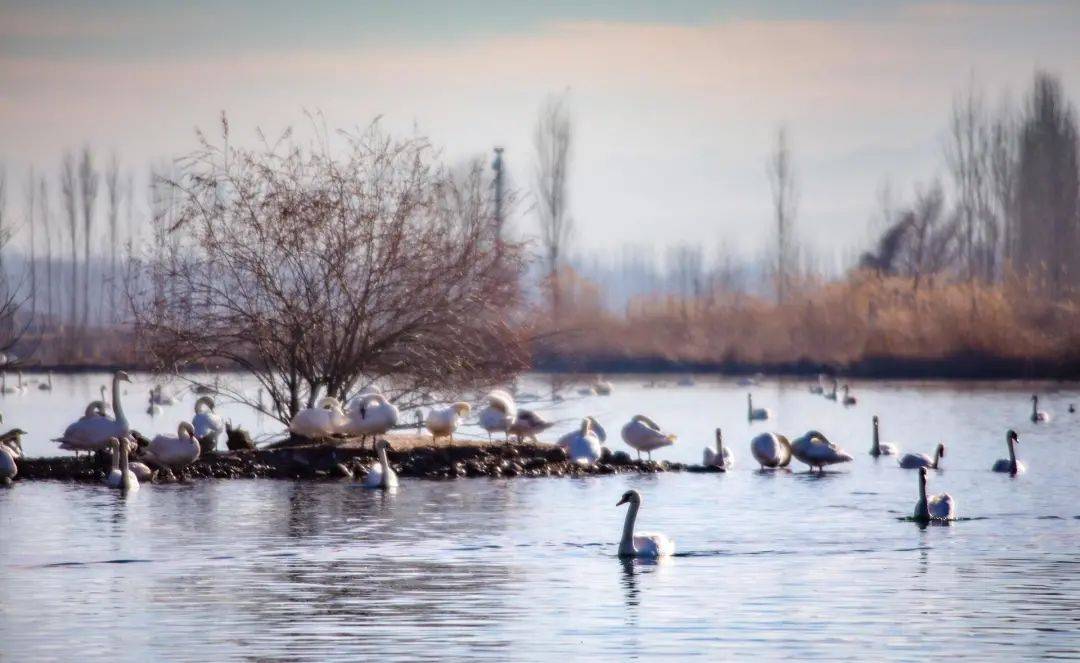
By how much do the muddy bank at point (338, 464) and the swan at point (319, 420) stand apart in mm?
416

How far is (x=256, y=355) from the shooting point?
29.6 m

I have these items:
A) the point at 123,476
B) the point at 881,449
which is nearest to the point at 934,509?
the point at 123,476

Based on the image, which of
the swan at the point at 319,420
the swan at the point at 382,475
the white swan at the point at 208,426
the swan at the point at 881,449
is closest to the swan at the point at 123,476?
the swan at the point at 319,420

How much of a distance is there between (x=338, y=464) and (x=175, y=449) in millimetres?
2482

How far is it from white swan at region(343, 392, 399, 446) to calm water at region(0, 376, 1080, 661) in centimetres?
108

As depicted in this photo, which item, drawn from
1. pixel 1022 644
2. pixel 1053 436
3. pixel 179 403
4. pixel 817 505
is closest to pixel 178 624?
pixel 1022 644

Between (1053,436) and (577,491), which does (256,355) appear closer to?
(577,491)

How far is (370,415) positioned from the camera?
2725 centimetres

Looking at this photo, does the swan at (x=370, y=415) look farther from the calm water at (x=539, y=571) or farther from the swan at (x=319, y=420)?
the calm water at (x=539, y=571)

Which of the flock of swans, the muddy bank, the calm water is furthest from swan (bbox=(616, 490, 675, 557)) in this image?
the muddy bank

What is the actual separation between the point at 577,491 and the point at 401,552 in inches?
298

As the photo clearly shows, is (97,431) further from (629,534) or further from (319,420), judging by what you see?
(629,534)

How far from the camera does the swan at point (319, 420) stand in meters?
27.4

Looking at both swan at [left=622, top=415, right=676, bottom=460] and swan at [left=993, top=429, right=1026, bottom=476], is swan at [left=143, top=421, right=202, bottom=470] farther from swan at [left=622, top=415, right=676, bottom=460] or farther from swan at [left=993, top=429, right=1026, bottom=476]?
swan at [left=993, top=429, right=1026, bottom=476]
